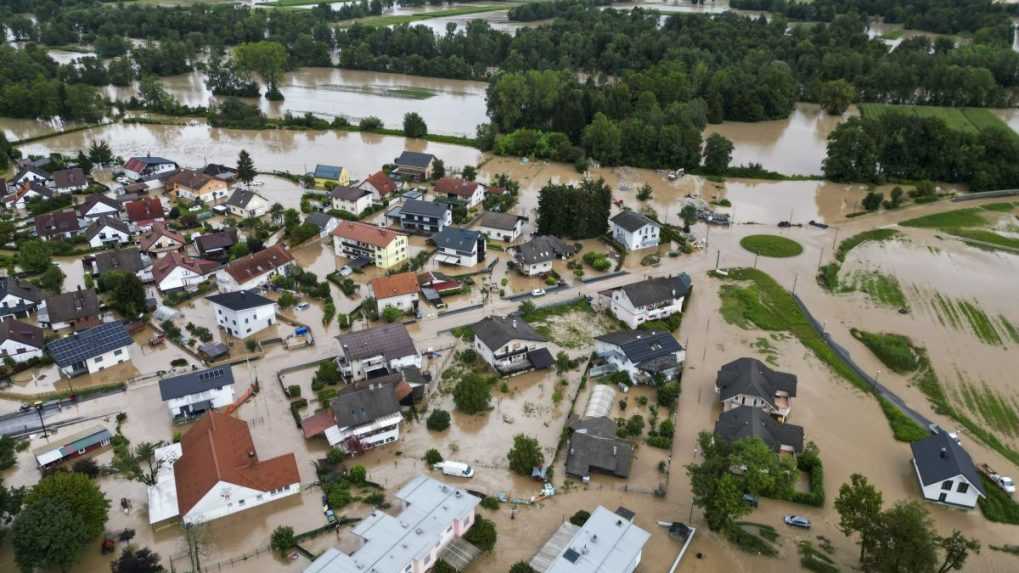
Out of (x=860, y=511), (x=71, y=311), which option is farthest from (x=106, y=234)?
(x=860, y=511)

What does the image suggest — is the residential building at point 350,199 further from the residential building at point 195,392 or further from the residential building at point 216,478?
the residential building at point 216,478

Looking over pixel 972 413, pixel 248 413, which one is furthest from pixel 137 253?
pixel 972 413

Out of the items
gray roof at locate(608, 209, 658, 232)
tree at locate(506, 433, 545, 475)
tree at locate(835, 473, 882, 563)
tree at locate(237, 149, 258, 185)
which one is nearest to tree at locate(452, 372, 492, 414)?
tree at locate(506, 433, 545, 475)

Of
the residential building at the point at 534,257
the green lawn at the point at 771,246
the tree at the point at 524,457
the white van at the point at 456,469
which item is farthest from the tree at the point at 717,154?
the white van at the point at 456,469

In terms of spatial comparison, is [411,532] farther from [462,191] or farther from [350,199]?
[462,191]

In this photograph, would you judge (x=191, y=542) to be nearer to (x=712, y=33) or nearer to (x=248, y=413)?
(x=248, y=413)
